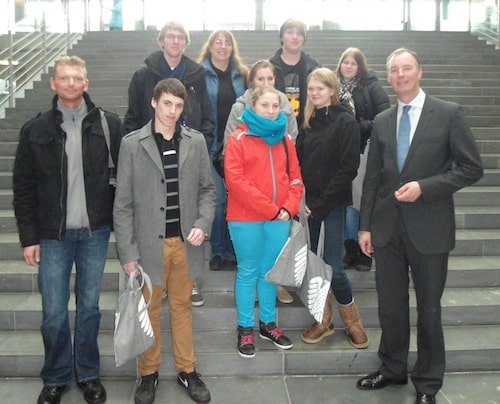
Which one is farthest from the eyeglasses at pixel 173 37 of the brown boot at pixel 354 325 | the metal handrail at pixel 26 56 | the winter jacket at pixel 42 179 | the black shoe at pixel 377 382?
the metal handrail at pixel 26 56

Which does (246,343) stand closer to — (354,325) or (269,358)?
(269,358)

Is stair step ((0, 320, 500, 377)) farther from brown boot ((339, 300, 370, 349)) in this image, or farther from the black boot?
the black boot

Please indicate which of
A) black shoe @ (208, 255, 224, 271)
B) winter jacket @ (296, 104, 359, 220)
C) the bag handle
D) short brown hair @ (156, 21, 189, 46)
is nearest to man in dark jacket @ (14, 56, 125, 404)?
the bag handle

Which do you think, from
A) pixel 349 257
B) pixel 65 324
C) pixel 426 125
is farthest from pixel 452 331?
pixel 65 324

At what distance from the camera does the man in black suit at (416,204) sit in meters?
2.71

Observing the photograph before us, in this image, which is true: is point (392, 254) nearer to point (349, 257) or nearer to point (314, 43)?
point (349, 257)

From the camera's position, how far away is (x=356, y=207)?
3.99 meters

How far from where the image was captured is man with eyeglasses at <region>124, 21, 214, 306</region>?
139 inches

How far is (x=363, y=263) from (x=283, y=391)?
139 centimetres

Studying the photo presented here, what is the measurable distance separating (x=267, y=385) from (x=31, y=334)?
174cm

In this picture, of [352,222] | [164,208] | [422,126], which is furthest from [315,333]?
[422,126]

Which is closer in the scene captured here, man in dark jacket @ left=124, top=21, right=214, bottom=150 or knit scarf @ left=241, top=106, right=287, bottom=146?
knit scarf @ left=241, top=106, right=287, bottom=146

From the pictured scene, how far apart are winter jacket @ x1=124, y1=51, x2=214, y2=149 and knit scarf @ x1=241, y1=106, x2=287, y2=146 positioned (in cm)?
65

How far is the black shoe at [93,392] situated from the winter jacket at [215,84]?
1921mm
